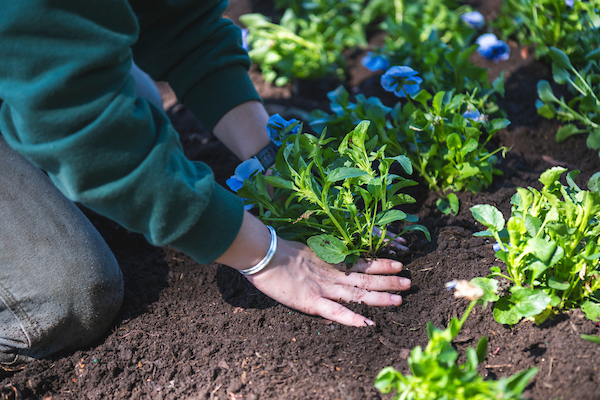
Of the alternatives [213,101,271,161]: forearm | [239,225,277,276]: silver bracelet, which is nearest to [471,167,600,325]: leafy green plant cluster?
[239,225,277,276]: silver bracelet

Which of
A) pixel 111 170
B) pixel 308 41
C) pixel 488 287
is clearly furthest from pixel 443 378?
pixel 308 41

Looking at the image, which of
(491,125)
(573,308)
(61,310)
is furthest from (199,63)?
(573,308)

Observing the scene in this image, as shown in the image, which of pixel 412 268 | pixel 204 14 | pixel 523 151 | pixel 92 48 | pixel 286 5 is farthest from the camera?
pixel 286 5

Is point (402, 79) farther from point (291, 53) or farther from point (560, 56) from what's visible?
point (291, 53)

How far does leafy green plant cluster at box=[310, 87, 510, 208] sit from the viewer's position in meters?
A: 1.68

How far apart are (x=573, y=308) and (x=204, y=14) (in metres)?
1.55

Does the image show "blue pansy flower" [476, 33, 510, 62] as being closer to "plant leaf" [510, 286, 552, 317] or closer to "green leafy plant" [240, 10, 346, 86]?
"green leafy plant" [240, 10, 346, 86]

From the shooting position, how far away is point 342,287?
1440 millimetres

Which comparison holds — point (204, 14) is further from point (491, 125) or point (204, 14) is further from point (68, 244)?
point (491, 125)

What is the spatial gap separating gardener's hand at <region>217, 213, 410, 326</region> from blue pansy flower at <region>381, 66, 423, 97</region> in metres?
0.71

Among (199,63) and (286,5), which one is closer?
(199,63)

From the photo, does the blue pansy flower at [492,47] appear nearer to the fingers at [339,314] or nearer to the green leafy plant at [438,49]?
the green leafy plant at [438,49]

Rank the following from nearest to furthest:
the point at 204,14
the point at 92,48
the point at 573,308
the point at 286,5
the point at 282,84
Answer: the point at 92,48, the point at 573,308, the point at 204,14, the point at 282,84, the point at 286,5

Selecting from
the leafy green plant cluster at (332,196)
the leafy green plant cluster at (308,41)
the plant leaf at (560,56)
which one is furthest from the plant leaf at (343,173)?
the leafy green plant cluster at (308,41)
